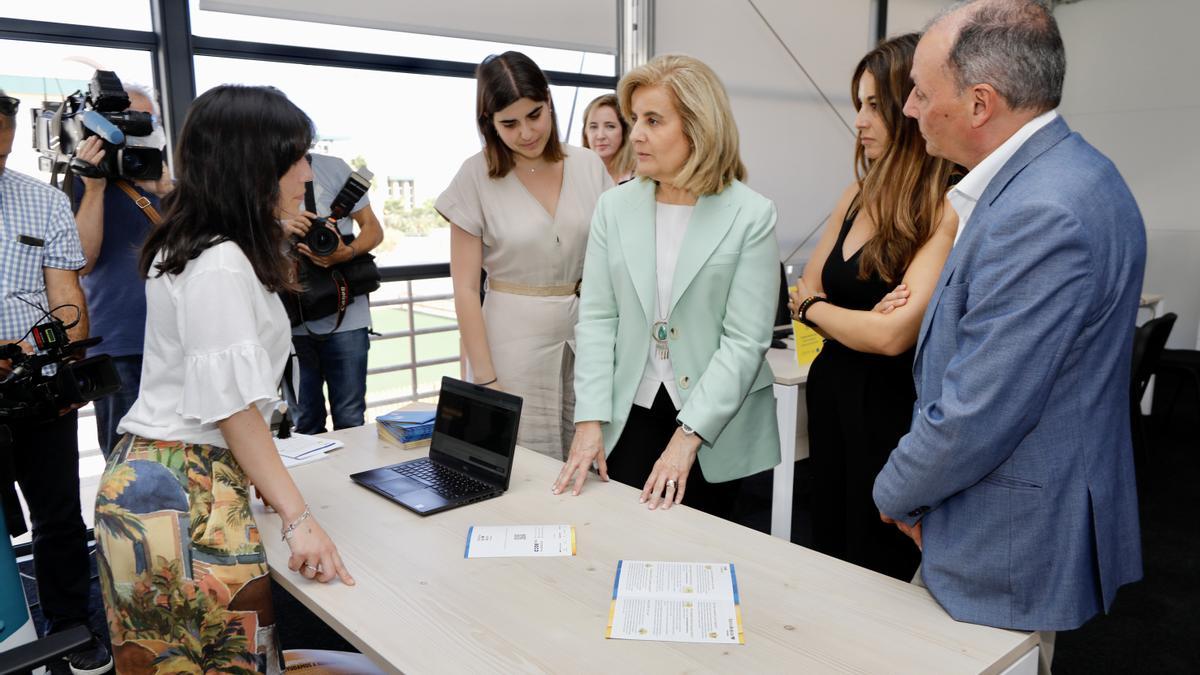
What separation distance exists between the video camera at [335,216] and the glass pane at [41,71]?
3.04 feet

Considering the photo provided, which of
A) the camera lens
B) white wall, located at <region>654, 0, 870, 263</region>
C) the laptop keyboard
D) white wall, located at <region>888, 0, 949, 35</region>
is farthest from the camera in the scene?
white wall, located at <region>888, 0, 949, 35</region>

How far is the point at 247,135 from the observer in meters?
1.25

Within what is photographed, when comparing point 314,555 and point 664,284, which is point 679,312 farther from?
point 314,555

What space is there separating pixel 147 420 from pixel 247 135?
0.48 m

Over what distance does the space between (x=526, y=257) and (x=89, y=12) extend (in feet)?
7.15

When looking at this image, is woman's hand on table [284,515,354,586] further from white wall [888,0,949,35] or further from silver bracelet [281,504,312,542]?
white wall [888,0,949,35]

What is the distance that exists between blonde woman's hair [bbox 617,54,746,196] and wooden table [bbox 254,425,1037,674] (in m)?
0.67

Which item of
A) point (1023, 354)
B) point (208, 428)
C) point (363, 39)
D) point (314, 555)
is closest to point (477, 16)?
point (363, 39)

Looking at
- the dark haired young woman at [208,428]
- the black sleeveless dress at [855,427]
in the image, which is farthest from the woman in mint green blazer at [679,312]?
the dark haired young woman at [208,428]

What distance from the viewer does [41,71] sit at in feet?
10.00

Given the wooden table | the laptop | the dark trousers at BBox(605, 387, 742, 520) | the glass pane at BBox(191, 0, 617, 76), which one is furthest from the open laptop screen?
the glass pane at BBox(191, 0, 617, 76)

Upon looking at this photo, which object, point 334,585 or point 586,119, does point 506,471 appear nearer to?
point 334,585

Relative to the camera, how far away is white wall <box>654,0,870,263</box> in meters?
5.05

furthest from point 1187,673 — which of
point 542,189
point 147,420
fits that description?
point 147,420
